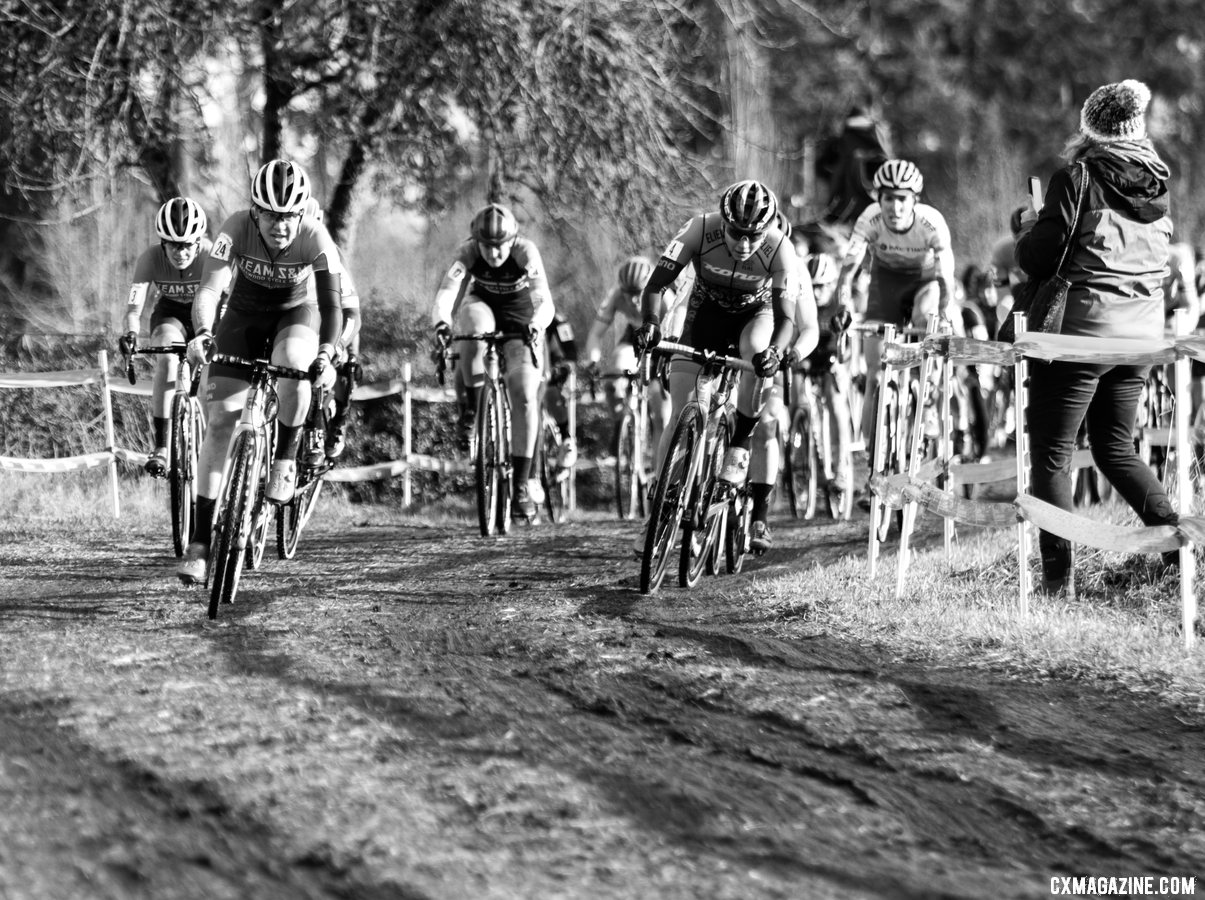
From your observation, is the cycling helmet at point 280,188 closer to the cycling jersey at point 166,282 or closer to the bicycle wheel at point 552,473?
the cycling jersey at point 166,282

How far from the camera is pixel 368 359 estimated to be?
15.6 m

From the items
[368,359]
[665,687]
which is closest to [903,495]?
[665,687]

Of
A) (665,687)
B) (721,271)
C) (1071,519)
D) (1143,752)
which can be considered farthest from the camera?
(721,271)

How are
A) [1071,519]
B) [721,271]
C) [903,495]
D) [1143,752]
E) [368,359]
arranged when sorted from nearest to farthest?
[1143,752]
[1071,519]
[903,495]
[721,271]
[368,359]

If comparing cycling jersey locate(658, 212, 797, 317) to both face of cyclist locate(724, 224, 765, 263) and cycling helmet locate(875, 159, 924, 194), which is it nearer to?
face of cyclist locate(724, 224, 765, 263)

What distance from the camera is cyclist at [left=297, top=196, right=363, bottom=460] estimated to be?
27.2 ft

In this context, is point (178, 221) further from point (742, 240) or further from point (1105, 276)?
point (1105, 276)

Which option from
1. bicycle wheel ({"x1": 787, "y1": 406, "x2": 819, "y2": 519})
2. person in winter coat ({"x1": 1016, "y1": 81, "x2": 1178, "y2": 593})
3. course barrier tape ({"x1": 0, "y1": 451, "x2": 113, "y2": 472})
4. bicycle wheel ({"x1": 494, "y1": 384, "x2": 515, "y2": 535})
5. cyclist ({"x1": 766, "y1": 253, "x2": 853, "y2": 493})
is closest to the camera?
Answer: person in winter coat ({"x1": 1016, "y1": 81, "x2": 1178, "y2": 593})

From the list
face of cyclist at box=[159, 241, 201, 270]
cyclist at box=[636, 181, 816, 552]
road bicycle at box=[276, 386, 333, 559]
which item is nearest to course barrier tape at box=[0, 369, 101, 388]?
face of cyclist at box=[159, 241, 201, 270]

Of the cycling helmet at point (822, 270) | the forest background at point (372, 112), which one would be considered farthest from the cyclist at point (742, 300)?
the forest background at point (372, 112)

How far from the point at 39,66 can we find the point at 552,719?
35.7 ft

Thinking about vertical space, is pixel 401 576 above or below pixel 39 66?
below

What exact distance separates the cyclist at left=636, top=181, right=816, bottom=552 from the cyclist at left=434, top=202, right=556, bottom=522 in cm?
210

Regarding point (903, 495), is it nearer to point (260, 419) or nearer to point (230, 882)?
point (260, 419)
